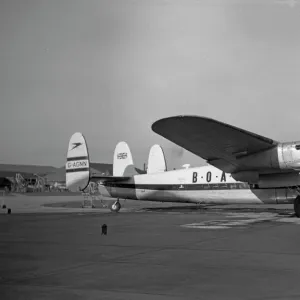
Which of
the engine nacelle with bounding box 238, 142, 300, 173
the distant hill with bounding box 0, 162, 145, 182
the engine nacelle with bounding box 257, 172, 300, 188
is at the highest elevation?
the distant hill with bounding box 0, 162, 145, 182

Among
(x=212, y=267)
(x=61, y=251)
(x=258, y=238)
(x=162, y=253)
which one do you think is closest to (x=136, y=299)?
(x=212, y=267)

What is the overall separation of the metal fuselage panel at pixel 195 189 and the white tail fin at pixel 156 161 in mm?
1349

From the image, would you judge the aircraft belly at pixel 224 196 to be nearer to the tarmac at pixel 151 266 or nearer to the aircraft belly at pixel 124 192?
the aircraft belly at pixel 124 192

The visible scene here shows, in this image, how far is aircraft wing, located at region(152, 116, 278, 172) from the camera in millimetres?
15727

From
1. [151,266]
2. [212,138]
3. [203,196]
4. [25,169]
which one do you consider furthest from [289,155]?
[25,169]

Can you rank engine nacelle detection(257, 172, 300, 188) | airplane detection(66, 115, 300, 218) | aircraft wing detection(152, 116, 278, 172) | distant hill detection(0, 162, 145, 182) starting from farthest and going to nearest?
distant hill detection(0, 162, 145, 182) → engine nacelle detection(257, 172, 300, 188) → airplane detection(66, 115, 300, 218) → aircraft wing detection(152, 116, 278, 172)

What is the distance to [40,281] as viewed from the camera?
5.86 m

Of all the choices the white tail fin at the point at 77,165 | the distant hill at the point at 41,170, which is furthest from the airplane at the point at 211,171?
the distant hill at the point at 41,170

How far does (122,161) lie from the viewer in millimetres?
26953

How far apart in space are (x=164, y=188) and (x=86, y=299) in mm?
18943

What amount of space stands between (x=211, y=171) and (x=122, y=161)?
7.08 meters

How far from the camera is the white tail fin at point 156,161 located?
26.0m

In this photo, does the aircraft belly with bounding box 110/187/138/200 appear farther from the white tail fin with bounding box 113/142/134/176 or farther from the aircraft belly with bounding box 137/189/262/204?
the white tail fin with bounding box 113/142/134/176

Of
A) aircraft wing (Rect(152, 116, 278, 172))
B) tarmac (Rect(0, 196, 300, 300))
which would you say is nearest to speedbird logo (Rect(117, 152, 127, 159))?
aircraft wing (Rect(152, 116, 278, 172))
